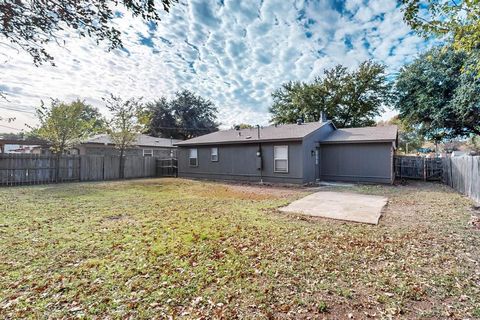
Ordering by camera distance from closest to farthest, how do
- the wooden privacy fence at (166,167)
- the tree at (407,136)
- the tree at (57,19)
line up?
the tree at (57,19) → the wooden privacy fence at (166,167) → the tree at (407,136)

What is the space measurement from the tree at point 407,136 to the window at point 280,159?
525 inches

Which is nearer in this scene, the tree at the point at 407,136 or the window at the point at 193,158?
the window at the point at 193,158

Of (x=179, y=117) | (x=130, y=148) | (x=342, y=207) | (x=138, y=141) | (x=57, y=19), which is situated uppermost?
(x=179, y=117)

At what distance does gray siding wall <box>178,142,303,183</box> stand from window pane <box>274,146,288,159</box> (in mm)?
216

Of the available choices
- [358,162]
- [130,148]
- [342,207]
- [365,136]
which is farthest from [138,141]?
[342,207]

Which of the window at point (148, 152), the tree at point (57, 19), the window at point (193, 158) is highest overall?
the tree at point (57, 19)

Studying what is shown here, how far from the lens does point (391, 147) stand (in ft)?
39.4

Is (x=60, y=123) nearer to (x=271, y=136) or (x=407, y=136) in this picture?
(x=271, y=136)

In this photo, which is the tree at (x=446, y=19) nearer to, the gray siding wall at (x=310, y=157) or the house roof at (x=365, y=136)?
the gray siding wall at (x=310, y=157)

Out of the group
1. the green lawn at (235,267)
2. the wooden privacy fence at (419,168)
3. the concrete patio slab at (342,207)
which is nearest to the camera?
the green lawn at (235,267)

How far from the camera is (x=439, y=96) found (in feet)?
54.5

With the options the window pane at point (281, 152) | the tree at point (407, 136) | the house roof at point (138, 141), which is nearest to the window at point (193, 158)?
the house roof at point (138, 141)

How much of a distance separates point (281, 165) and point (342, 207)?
5901mm

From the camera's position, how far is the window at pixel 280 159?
12.5 metres
